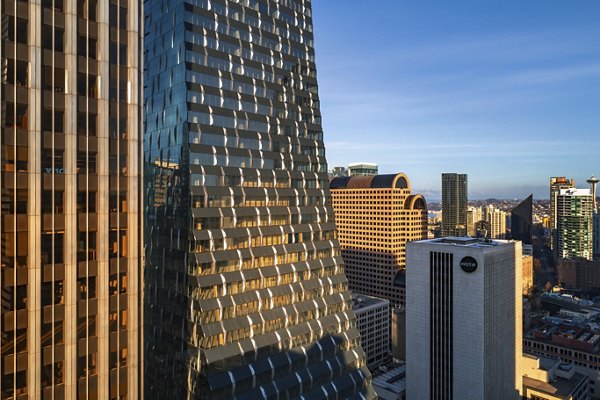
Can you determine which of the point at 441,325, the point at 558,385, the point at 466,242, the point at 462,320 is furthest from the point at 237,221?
the point at 558,385

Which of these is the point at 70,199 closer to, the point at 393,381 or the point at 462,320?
the point at 462,320

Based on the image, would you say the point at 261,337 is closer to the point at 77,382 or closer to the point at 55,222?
the point at 77,382

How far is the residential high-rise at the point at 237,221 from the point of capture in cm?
6800

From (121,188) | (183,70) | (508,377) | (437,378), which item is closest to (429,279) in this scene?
(437,378)

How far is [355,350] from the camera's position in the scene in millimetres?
83812

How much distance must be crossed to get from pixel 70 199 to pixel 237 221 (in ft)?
114

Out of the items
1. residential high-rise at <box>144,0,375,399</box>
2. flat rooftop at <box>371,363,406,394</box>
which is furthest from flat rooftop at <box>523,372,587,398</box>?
residential high-rise at <box>144,0,375,399</box>

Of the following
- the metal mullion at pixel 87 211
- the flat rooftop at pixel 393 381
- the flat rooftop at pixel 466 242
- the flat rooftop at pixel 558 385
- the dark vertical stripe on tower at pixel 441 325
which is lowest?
the flat rooftop at pixel 393 381

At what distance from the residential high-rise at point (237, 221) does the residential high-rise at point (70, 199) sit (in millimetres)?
24377

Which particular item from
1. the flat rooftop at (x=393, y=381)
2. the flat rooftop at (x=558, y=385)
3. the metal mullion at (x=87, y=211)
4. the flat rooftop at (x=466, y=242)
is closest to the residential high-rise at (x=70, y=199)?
the metal mullion at (x=87, y=211)

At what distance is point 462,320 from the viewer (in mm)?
114812

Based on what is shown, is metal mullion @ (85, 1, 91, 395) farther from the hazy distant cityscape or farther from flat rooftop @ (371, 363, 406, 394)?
flat rooftop @ (371, 363, 406, 394)

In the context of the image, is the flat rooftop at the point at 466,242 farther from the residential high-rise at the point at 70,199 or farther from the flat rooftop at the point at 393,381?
the residential high-rise at the point at 70,199

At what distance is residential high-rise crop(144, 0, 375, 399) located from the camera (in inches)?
2677
